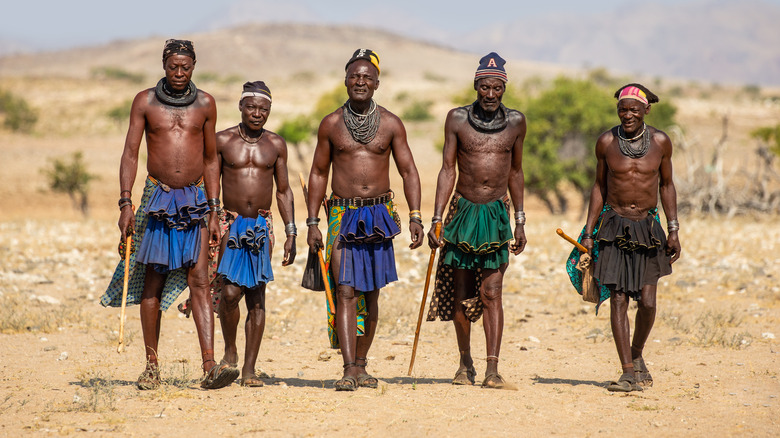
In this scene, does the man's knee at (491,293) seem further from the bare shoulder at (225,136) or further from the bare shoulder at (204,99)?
the bare shoulder at (204,99)

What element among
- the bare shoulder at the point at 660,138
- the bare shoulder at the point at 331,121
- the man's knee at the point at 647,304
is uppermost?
the bare shoulder at the point at 331,121

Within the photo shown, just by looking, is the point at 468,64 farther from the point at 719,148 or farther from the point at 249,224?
the point at 249,224

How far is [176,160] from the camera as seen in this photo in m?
6.21

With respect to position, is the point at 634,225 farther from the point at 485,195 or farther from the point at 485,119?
the point at 485,119

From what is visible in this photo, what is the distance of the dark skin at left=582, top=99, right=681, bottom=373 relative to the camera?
6520mm

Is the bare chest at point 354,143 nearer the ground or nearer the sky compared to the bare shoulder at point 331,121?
nearer the ground

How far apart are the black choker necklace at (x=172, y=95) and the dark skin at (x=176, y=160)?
0.12 ft

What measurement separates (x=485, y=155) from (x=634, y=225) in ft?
4.23

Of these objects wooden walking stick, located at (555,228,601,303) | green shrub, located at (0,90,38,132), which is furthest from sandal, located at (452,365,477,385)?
green shrub, located at (0,90,38,132)

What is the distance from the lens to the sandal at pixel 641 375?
258 inches

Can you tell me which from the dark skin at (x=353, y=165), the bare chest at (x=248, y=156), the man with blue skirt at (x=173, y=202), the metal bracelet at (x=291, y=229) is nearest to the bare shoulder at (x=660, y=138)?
the dark skin at (x=353, y=165)

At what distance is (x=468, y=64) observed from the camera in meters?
126

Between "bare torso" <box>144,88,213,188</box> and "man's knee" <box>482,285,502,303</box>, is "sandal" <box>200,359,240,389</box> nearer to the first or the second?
"bare torso" <box>144,88,213,188</box>

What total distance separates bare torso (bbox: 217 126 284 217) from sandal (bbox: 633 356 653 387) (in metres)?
3.15
